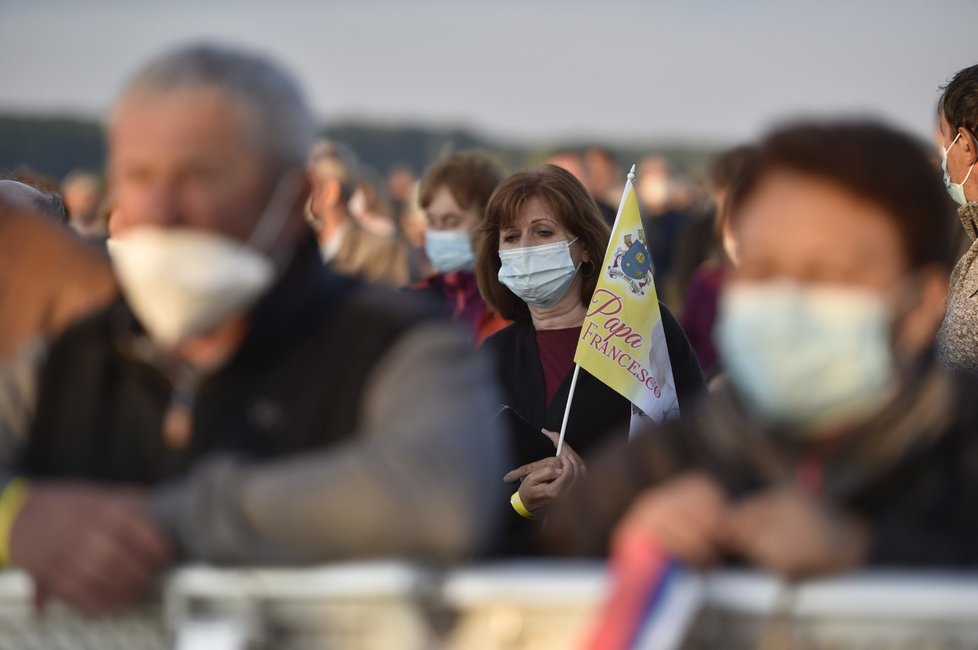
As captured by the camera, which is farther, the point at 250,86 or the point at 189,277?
the point at 250,86

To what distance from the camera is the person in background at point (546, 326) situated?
5668mm

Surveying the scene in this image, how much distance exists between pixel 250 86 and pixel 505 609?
1.17 metres

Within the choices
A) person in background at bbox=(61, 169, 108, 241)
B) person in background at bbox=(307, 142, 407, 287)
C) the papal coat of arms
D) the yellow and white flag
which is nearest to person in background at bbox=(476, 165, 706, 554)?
the yellow and white flag

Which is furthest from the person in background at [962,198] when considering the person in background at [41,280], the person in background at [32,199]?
the person in background at [32,199]

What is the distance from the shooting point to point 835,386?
2668 mm

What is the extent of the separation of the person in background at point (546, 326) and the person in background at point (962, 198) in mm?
949

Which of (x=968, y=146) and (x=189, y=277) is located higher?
(x=189, y=277)

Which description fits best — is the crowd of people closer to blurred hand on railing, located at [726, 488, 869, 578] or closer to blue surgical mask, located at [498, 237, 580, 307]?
blurred hand on railing, located at [726, 488, 869, 578]

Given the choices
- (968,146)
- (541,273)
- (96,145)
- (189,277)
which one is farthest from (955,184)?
(96,145)

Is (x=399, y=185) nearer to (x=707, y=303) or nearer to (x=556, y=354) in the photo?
(x=707, y=303)

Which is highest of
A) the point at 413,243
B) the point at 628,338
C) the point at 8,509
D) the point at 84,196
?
the point at 8,509

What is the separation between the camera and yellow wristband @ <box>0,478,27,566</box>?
Result: 9.20 feet

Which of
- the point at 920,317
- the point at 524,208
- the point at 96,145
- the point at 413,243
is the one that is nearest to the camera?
the point at 920,317

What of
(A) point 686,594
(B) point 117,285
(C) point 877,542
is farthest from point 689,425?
(B) point 117,285
